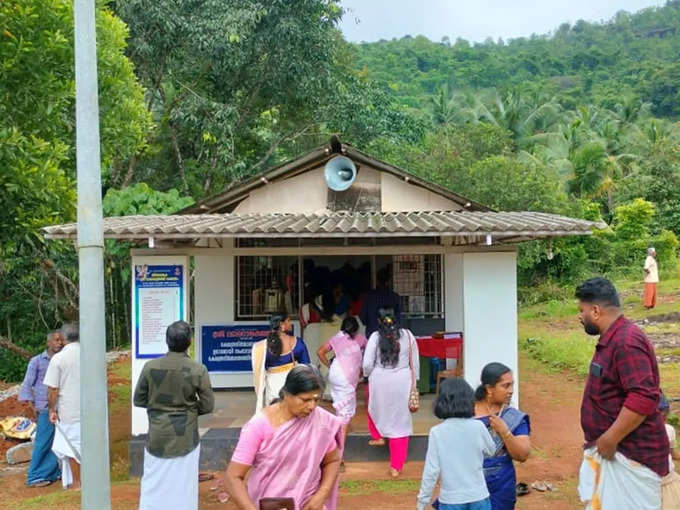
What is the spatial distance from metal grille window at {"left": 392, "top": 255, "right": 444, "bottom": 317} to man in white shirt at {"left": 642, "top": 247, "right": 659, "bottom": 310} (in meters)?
8.88

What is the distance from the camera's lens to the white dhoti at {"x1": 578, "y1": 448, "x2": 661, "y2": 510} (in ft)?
11.5

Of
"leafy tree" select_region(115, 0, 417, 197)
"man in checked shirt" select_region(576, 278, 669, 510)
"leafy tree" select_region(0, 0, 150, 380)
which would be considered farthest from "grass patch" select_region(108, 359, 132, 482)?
"leafy tree" select_region(115, 0, 417, 197)

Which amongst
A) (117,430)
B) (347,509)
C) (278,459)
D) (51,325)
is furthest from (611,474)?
(51,325)

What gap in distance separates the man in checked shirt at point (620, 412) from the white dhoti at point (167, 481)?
2.77m

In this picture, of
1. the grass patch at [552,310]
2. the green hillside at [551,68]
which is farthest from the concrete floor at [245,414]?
the green hillside at [551,68]

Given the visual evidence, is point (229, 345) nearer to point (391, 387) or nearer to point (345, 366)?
point (345, 366)

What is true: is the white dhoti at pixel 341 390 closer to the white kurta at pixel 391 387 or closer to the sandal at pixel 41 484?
the white kurta at pixel 391 387

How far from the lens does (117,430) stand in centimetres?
912

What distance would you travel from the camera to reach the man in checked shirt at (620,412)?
3.38 meters

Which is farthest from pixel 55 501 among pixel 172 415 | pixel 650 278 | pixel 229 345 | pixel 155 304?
pixel 650 278

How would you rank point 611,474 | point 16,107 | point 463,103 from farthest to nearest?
point 463,103 < point 16,107 < point 611,474

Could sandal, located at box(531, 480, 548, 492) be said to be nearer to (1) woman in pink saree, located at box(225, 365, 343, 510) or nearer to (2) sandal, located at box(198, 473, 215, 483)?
(2) sandal, located at box(198, 473, 215, 483)

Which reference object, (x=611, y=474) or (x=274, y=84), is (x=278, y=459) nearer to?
(x=611, y=474)

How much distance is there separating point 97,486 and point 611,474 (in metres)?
3.01
